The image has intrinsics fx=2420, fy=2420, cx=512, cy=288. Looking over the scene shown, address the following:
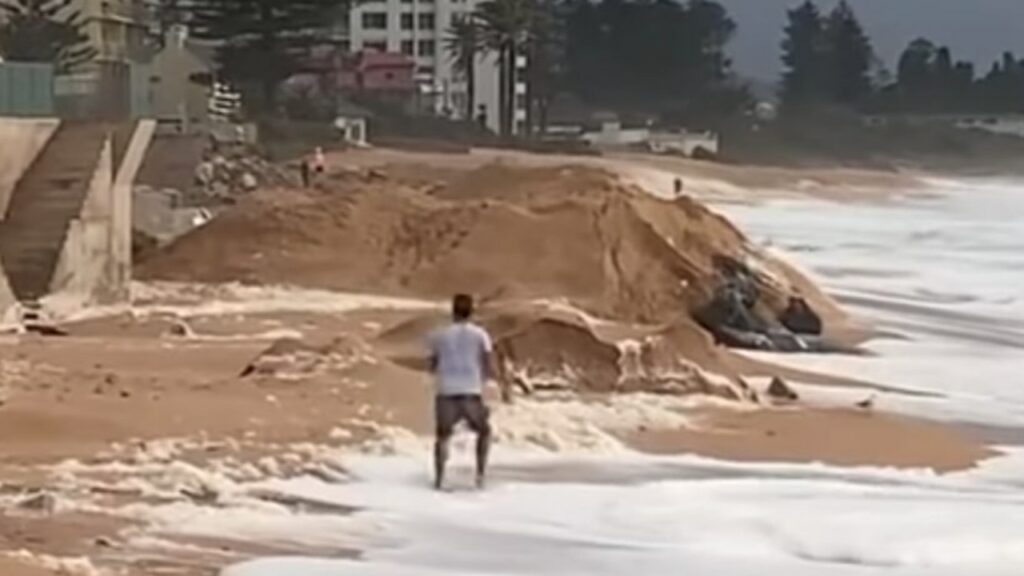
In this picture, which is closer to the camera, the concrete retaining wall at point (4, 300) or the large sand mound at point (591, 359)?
the large sand mound at point (591, 359)

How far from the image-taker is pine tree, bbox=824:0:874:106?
165 meters

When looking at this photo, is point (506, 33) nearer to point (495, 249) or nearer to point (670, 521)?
point (495, 249)

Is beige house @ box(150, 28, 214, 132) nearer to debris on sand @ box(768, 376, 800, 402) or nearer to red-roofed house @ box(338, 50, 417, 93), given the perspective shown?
debris on sand @ box(768, 376, 800, 402)

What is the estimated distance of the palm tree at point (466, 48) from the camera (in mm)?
105438

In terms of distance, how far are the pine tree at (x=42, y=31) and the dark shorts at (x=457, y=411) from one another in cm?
3395

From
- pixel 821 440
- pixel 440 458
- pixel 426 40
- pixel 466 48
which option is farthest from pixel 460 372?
pixel 426 40

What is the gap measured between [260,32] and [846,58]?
9986cm

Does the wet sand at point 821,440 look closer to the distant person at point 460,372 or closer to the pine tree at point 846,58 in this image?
the distant person at point 460,372

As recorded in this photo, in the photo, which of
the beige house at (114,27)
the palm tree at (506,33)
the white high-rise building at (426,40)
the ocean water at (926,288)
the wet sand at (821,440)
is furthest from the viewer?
the white high-rise building at (426,40)

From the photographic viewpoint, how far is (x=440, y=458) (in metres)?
13.8

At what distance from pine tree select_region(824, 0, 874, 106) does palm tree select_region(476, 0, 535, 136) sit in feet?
206

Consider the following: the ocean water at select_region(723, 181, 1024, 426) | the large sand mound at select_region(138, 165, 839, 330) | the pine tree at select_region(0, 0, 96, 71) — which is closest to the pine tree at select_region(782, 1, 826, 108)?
the ocean water at select_region(723, 181, 1024, 426)

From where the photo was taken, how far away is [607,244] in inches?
1130

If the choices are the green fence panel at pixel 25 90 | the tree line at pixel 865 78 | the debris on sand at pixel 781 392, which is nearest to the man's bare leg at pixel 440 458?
the debris on sand at pixel 781 392
